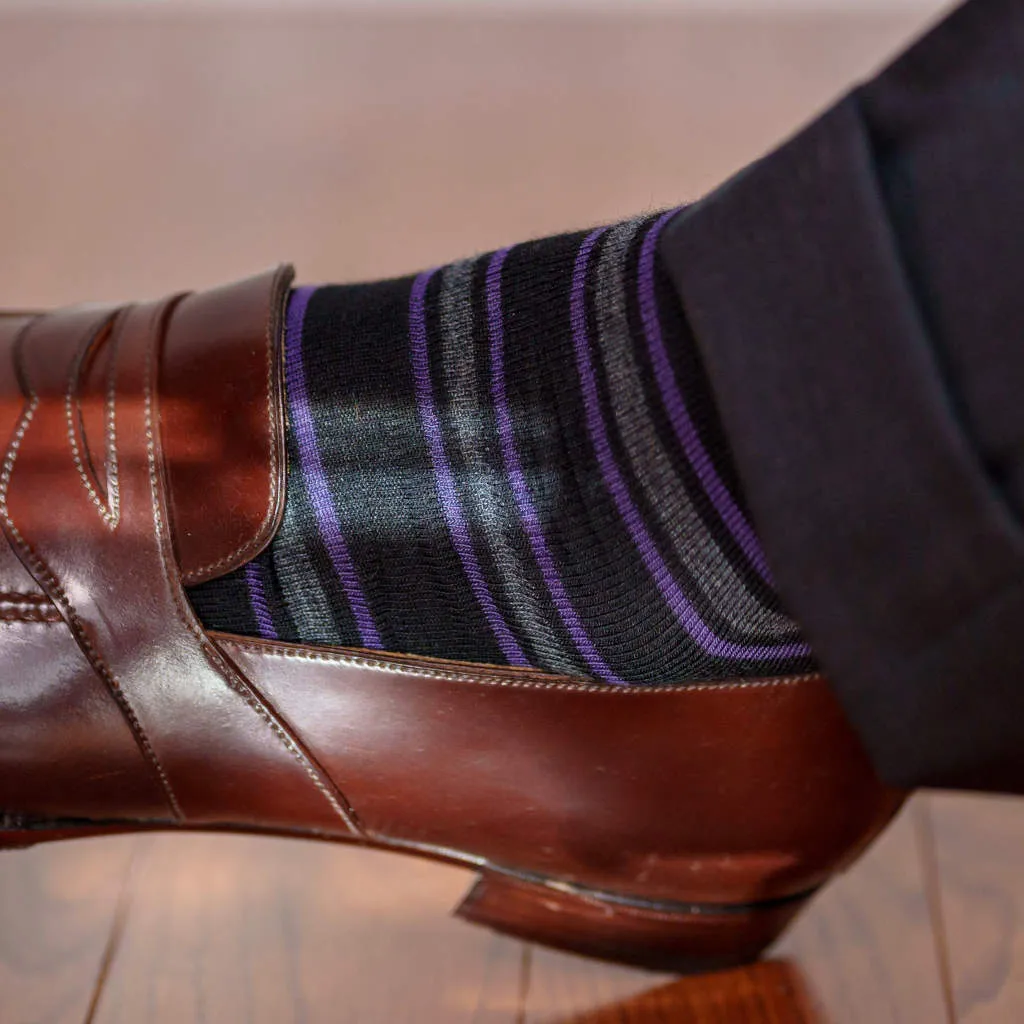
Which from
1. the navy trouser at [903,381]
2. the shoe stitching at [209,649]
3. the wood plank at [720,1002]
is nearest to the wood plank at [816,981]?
the wood plank at [720,1002]

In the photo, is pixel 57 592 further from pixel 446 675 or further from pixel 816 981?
pixel 816 981

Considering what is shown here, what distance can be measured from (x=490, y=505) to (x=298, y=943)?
30 centimetres

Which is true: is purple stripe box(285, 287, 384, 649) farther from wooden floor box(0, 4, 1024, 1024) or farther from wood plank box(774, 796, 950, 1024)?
wood plank box(774, 796, 950, 1024)

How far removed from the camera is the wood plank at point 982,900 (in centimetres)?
70

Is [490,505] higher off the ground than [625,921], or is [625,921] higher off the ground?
[490,505]

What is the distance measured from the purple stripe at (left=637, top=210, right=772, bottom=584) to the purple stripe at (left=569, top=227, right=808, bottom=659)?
4cm

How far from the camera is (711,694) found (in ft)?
1.90

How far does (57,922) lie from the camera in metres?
0.73

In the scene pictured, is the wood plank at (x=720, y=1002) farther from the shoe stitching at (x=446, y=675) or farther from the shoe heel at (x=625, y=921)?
the shoe stitching at (x=446, y=675)

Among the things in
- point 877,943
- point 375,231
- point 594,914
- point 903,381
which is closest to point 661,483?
point 903,381

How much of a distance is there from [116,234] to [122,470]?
2.79 feet

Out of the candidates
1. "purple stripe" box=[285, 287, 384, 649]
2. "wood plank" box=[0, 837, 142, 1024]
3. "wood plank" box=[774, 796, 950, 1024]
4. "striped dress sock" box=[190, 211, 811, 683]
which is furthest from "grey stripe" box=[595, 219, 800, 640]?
"wood plank" box=[0, 837, 142, 1024]

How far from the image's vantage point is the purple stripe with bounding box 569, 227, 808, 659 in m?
0.56

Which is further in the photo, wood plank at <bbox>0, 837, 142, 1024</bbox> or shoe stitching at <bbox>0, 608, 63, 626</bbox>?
wood plank at <bbox>0, 837, 142, 1024</bbox>
